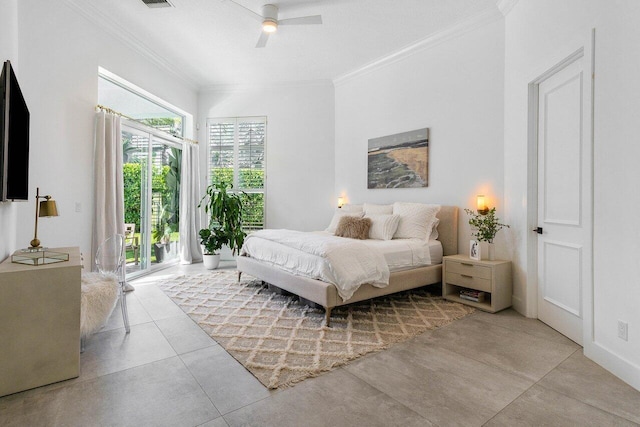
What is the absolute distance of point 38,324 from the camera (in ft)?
6.60

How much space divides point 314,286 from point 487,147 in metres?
2.61

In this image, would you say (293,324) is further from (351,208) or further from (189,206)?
(189,206)

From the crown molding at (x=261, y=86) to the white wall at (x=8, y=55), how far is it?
140 inches

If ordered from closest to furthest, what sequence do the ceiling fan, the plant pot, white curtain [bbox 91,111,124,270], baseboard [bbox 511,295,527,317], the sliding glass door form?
1. baseboard [bbox 511,295,527,317]
2. the ceiling fan
3. white curtain [bbox 91,111,124,270]
4. the sliding glass door
5. the plant pot

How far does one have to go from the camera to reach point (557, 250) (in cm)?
290

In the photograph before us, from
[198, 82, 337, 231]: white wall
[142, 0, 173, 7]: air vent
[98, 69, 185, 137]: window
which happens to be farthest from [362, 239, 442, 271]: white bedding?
[98, 69, 185, 137]: window

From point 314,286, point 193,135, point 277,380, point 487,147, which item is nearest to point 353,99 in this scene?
point 487,147

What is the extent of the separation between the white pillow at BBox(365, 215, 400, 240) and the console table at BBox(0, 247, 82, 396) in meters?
3.11

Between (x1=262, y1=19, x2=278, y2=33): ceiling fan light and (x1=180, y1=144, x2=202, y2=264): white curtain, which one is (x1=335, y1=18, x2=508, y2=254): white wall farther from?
(x1=180, y1=144, x2=202, y2=264): white curtain

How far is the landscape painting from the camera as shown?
461cm

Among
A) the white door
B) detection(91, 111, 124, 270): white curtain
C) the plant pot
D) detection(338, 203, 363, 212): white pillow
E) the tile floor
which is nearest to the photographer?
the tile floor

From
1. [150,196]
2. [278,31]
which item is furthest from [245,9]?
[150,196]

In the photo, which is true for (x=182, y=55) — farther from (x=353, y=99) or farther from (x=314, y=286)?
(x=314, y=286)

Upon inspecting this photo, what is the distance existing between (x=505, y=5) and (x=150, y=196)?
532 cm
